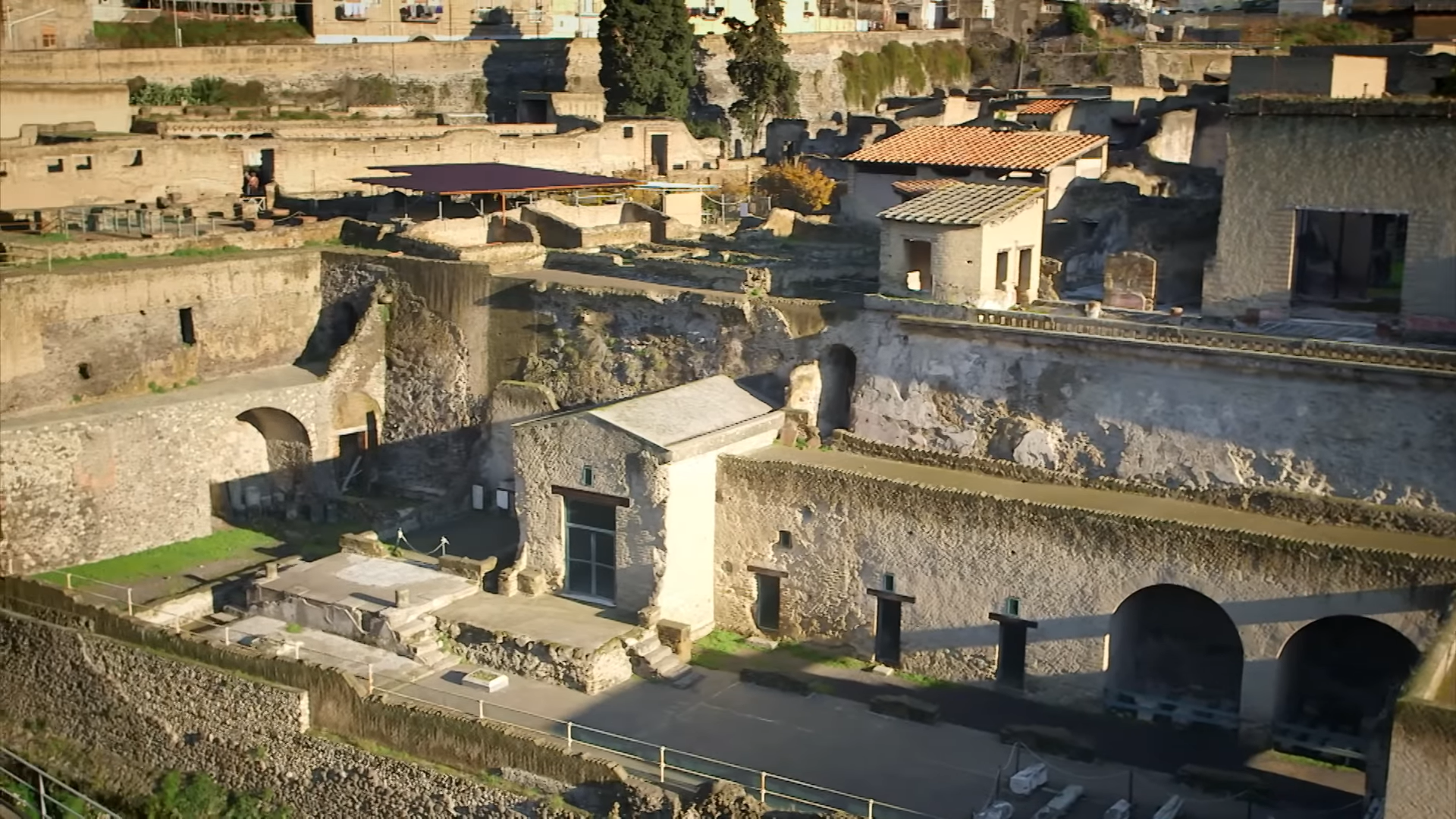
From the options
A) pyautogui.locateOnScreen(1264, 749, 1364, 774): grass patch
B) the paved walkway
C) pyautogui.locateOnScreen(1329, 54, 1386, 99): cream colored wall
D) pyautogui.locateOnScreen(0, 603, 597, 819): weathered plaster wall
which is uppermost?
pyautogui.locateOnScreen(1329, 54, 1386, 99): cream colored wall

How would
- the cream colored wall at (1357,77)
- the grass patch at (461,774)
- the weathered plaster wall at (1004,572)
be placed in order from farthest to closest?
the cream colored wall at (1357,77) < the weathered plaster wall at (1004,572) < the grass patch at (461,774)

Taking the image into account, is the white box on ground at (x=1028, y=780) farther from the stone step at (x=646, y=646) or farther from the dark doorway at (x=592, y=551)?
the dark doorway at (x=592, y=551)

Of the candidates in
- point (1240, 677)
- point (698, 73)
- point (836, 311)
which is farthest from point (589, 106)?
point (1240, 677)

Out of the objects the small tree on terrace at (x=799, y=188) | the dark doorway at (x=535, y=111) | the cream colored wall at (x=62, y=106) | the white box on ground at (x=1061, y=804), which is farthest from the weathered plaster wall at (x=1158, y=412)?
the dark doorway at (x=535, y=111)

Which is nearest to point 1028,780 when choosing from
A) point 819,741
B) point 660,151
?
point 819,741

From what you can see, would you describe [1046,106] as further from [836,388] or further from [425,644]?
[425,644]

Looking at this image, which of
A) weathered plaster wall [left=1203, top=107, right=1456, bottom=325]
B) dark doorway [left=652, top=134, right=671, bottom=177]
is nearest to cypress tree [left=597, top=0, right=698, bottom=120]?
dark doorway [left=652, top=134, right=671, bottom=177]

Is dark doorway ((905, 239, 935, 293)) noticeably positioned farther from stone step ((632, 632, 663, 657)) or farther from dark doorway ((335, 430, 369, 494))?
dark doorway ((335, 430, 369, 494))

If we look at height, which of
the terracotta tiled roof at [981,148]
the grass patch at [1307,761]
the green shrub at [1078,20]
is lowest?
the grass patch at [1307,761]
